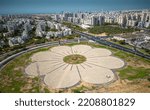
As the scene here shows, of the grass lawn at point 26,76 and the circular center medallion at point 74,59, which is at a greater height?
the circular center medallion at point 74,59

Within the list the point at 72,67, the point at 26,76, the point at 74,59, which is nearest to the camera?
the point at 26,76

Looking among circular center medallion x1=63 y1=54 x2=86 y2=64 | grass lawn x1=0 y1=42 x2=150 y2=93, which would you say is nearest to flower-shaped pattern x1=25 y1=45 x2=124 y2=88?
circular center medallion x1=63 y1=54 x2=86 y2=64

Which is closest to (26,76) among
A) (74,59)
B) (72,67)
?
(72,67)

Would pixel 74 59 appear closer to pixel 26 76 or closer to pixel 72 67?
pixel 72 67

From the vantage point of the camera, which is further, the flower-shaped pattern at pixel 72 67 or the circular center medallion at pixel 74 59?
the circular center medallion at pixel 74 59

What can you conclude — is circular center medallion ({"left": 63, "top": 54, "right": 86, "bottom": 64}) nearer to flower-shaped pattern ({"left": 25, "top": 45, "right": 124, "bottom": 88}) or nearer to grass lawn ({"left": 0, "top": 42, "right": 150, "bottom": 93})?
flower-shaped pattern ({"left": 25, "top": 45, "right": 124, "bottom": 88})

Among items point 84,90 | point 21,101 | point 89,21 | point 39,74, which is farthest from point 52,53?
point 89,21

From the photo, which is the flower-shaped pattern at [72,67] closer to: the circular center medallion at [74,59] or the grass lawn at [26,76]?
the circular center medallion at [74,59]

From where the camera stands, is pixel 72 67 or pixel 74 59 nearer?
pixel 72 67

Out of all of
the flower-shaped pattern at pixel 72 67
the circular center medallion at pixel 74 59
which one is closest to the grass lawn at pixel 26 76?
the flower-shaped pattern at pixel 72 67
